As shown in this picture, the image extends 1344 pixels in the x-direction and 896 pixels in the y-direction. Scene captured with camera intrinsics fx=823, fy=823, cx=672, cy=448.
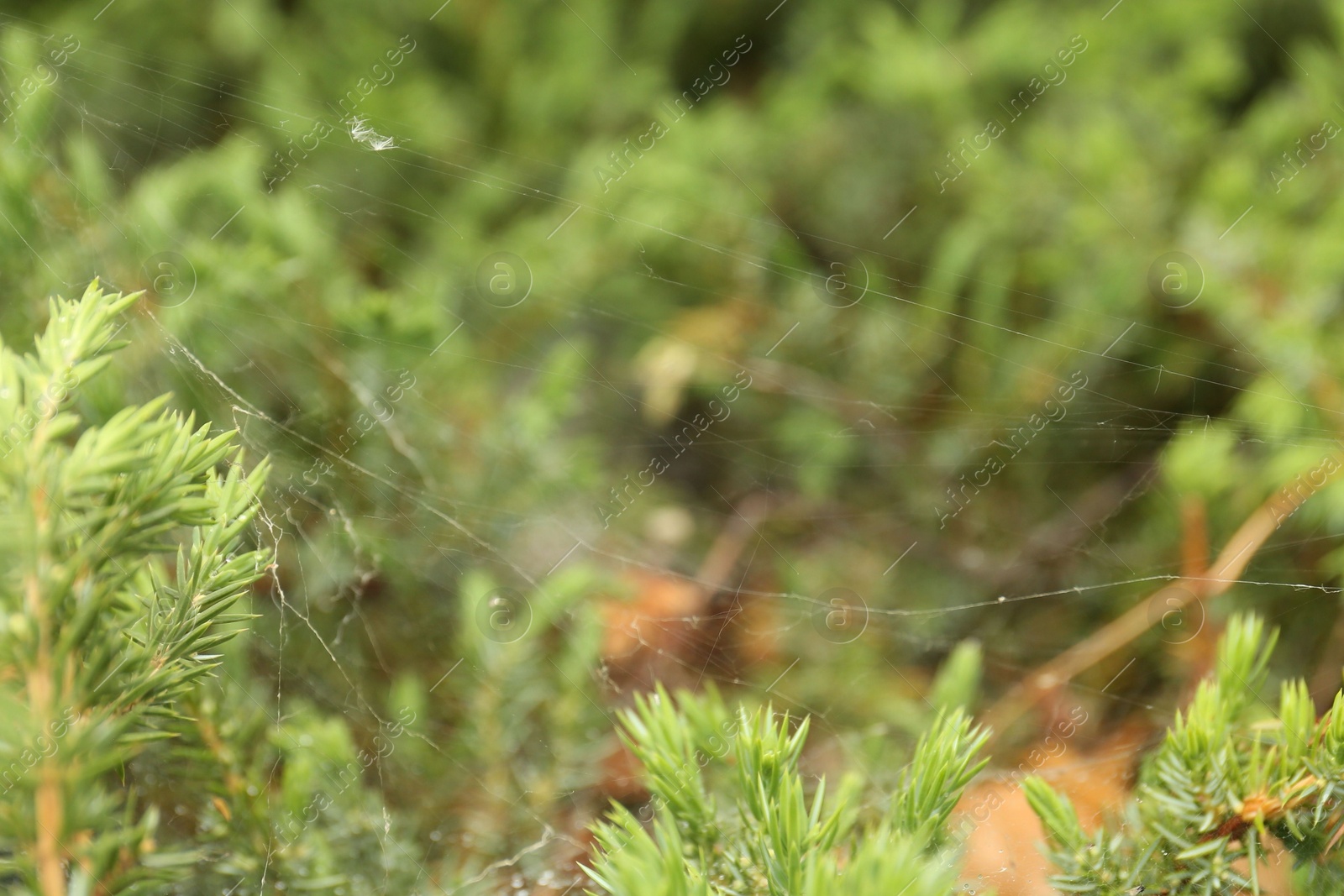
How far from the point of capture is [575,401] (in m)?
0.80

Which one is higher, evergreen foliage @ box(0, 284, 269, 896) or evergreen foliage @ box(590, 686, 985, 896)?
evergreen foliage @ box(0, 284, 269, 896)

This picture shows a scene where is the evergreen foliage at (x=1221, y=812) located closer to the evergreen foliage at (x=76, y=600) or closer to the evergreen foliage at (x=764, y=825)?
the evergreen foliage at (x=764, y=825)

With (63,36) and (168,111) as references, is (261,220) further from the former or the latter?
(63,36)

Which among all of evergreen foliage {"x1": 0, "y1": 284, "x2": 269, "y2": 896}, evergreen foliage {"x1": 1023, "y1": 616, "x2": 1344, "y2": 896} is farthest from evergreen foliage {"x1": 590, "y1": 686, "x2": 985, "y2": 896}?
evergreen foliage {"x1": 0, "y1": 284, "x2": 269, "y2": 896}

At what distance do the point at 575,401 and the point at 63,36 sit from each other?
2.18 feet

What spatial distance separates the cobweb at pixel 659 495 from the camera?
1.93 ft

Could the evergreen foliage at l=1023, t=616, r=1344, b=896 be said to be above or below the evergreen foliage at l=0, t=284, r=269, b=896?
below

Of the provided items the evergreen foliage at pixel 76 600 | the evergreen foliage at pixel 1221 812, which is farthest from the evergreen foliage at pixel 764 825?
the evergreen foliage at pixel 76 600

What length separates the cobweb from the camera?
1.93 ft

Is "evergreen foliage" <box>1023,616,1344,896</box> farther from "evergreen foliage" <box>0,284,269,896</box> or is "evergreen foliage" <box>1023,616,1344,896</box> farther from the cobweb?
"evergreen foliage" <box>0,284,269,896</box>

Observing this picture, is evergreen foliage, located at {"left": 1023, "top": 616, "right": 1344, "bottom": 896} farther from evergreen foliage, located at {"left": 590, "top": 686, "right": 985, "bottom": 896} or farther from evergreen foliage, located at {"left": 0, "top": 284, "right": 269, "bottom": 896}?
evergreen foliage, located at {"left": 0, "top": 284, "right": 269, "bottom": 896}

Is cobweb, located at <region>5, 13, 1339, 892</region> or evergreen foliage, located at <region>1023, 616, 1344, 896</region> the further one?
cobweb, located at <region>5, 13, 1339, 892</region>

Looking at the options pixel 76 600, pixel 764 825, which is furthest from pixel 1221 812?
pixel 76 600

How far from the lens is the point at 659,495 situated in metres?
0.85
